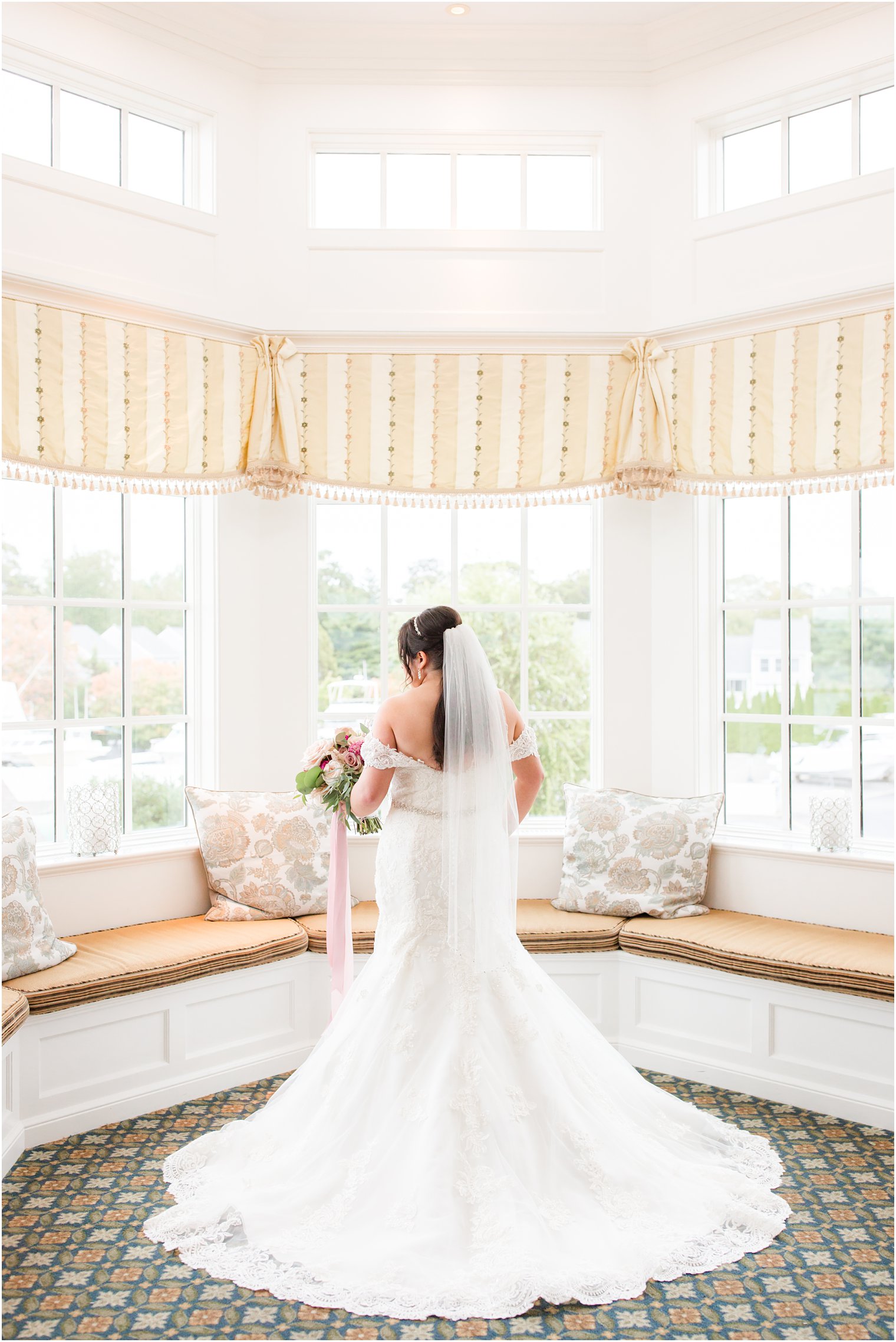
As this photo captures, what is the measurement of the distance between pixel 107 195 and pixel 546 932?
3485 mm

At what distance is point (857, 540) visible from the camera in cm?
429

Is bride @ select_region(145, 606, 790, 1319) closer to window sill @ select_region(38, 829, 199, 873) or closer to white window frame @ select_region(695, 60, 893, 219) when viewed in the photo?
window sill @ select_region(38, 829, 199, 873)

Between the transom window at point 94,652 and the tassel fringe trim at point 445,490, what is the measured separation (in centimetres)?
24

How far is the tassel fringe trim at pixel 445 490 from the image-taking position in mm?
4035

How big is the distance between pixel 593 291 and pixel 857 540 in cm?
163

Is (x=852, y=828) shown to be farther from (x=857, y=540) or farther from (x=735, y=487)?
(x=735, y=487)

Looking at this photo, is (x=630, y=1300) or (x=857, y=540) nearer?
(x=630, y=1300)

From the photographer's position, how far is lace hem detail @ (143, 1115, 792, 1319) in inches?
90.9

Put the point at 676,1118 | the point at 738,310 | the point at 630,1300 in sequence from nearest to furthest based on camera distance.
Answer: the point at 630,1300
the point at 676,1118
the point at 738,310

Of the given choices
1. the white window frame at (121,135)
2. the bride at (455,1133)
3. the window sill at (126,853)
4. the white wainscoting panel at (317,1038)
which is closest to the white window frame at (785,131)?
the white window frame at (121,135)

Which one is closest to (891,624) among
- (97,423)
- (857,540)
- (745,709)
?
(857,540)

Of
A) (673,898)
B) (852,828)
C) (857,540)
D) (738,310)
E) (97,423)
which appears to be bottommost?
(673,898)

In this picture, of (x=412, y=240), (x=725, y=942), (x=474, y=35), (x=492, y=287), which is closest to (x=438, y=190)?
(x=412, y=240)

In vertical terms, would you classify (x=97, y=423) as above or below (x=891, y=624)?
above
